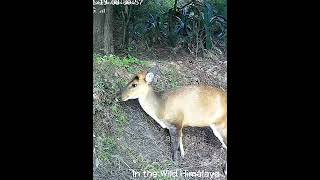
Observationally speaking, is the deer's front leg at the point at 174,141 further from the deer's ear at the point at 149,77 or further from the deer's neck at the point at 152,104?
the deer's ear at the point at 149,77

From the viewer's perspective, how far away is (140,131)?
10.9ft

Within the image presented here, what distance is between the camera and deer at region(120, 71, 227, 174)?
129 inches

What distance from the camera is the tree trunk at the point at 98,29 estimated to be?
333 centimetres

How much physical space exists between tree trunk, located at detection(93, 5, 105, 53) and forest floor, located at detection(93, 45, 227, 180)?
0.05 metres

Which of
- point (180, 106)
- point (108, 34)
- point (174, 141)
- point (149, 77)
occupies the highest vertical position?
point (108, 34)

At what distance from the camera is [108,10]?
332 centimetres

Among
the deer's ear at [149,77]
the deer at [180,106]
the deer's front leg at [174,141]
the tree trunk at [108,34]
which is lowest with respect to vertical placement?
the deer's front leg at [174,141]

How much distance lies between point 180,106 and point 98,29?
0.55 metres

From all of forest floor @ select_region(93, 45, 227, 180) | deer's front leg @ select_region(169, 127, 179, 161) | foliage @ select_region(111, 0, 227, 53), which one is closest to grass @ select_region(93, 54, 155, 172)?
forest floor @ select_region(93, 45, 227, 180)

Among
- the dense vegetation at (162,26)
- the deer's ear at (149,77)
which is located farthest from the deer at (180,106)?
the dense vegetation at (162,26)

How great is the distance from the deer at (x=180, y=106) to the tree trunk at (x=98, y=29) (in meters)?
0.23

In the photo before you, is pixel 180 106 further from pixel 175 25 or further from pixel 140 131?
pixel 175 25

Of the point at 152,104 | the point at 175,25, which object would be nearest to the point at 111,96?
the point at 152,104

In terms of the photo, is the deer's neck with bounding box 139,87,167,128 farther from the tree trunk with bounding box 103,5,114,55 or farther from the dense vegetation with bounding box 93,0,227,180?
the tree trunk with bounding box 103,5,114,55
